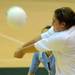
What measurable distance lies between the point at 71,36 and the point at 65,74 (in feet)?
0.69

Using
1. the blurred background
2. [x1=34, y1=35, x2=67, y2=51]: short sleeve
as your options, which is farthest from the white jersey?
the blurred background

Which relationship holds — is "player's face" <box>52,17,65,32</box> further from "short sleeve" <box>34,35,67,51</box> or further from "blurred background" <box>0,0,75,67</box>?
"blurred background" <box>0,0,75,67</box>

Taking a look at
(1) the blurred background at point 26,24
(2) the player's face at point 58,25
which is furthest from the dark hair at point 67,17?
(1) the blurred background at point 26,24

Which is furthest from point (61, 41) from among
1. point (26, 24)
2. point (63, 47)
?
point (26, 24)

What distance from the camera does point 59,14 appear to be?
1479mm

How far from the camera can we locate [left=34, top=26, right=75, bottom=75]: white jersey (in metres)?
1.45

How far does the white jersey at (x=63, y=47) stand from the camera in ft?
4.76

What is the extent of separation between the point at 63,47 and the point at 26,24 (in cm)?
223

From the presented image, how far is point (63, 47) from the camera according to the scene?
1.46 metres

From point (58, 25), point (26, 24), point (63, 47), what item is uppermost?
point (26, 24)

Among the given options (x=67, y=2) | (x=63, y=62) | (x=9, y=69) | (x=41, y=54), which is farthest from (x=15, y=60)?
(x=63, y=62)

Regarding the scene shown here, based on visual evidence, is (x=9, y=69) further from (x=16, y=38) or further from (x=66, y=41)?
(x=66, y=41)

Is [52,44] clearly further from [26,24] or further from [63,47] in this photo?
[26,24]

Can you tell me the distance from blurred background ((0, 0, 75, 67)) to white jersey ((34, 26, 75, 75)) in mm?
2049
